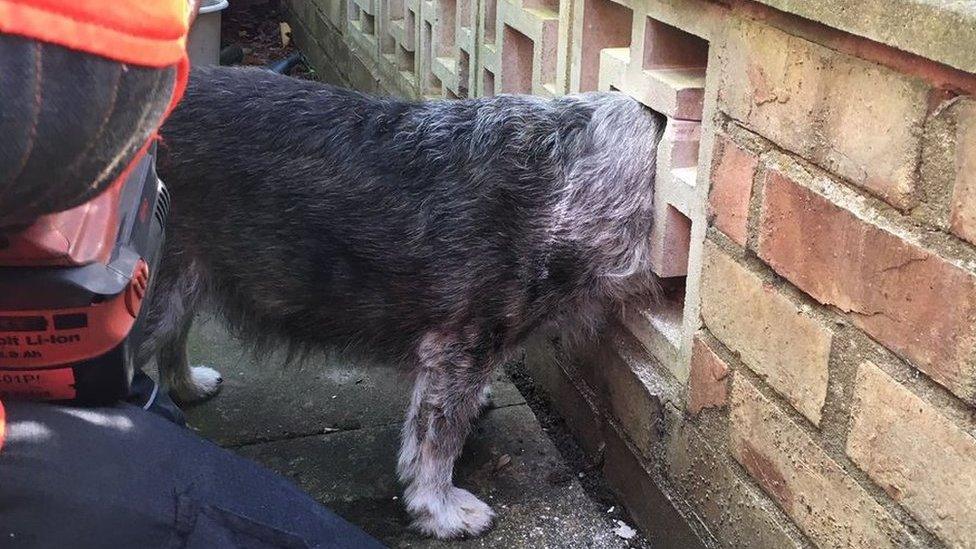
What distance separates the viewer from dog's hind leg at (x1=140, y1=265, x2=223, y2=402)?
2.74 m

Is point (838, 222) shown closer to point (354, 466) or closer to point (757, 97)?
point (757, 97)

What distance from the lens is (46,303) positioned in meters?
1.36

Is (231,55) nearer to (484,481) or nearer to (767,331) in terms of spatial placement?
(484,481)

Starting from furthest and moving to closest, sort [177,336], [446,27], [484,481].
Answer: [446,27] < [177,336] < [484,481]

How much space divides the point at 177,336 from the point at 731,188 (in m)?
1.71

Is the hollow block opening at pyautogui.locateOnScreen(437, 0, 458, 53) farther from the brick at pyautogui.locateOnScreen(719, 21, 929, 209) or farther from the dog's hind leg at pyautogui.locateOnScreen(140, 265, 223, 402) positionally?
the brick at pyautogui.locateOnScreen(719, 21, 929, 209)

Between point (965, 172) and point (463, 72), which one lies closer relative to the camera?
point (965, 172)

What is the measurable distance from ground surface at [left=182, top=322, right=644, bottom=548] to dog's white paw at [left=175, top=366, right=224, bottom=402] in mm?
32

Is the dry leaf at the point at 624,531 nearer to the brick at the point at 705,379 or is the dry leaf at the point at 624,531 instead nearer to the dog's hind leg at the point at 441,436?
the dog's hind leg at the point at 441,436

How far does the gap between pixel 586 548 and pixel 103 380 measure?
1.41m

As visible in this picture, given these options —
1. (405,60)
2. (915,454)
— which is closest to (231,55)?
(405,60)

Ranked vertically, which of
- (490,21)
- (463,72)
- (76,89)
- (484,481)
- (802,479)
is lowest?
(484,481)

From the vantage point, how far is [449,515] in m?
2.60

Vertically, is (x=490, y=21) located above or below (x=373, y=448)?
above
